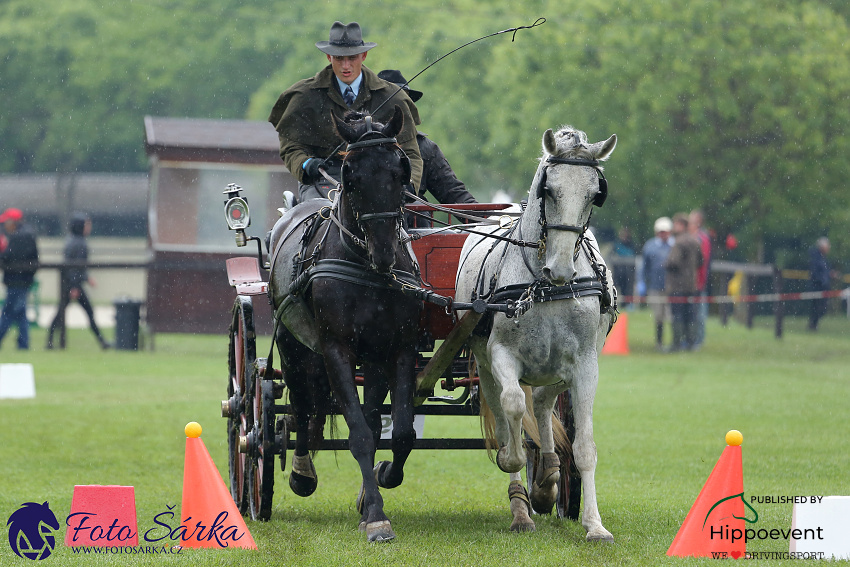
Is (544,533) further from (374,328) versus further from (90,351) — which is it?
(90,351)

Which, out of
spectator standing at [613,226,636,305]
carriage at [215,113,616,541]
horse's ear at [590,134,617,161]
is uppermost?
horse's ear at [590,134,617,161]

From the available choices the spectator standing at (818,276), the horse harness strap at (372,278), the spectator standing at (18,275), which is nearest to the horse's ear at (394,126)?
the horse harness strap at (372,278)

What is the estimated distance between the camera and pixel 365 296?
263 inches

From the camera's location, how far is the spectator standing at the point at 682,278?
21.6 metres

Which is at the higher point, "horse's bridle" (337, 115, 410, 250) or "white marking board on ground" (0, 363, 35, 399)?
"horse's bridle" (337, 115, 410, 250)

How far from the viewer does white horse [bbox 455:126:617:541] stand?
6203 millimetres

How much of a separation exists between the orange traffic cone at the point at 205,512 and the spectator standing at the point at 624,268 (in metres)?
21.8

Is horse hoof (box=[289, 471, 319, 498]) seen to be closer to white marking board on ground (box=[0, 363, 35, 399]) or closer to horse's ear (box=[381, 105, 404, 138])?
horse's ear (box=[381, 105, 404, 138])

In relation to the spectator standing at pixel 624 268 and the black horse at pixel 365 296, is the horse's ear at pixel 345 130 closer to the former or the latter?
the black horse at pixel 365 296

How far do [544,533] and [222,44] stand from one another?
1759 inches

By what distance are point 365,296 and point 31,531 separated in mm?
2113

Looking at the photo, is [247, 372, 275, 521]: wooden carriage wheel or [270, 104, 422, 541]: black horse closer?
[270, 104, 422, 541]: black horse

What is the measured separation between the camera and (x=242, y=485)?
819 cm

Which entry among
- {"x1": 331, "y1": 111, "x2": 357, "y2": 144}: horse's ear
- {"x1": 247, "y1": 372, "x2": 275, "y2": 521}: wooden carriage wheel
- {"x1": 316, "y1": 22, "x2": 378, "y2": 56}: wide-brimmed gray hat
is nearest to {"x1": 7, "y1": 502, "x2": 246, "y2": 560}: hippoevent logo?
{"x1": 247, "y1": 372, "x2": 275, "y2": 521}: wooden carriage wheel
